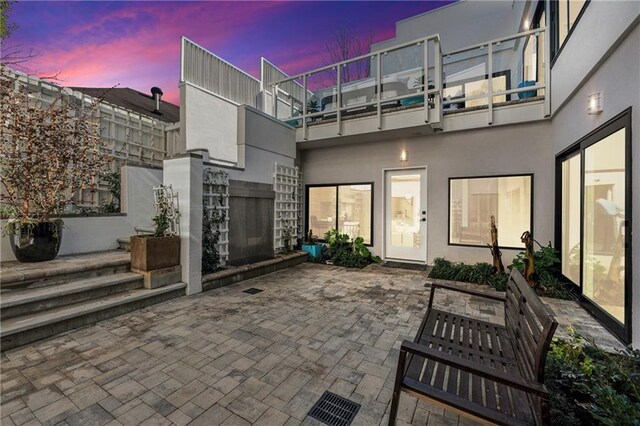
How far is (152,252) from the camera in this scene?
3.93 metres

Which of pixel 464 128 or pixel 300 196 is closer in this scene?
pixel 464 128

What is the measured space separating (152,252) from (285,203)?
3.43 metres

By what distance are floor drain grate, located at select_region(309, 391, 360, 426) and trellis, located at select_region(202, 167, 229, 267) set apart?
3.50m

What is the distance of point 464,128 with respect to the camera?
19.4 feet

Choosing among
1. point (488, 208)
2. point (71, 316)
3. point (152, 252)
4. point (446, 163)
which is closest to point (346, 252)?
point (446, 163)

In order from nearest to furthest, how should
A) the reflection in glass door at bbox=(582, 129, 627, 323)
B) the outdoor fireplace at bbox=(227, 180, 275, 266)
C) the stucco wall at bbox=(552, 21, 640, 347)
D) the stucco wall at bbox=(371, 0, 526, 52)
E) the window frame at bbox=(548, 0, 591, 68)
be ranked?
the stucco wall at bbox=(552, 21, 640, 347) → the reflection in glass door at bbox=(582, 129, 627, 323) → the window frame at bbox=(548, 0, 591, 68) → the outdoor fireplace at bbox=(227, 180, 275, 266) → the stucco wall at bbox=(371, 0, 526, 52)

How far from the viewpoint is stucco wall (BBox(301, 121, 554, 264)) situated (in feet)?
17.7

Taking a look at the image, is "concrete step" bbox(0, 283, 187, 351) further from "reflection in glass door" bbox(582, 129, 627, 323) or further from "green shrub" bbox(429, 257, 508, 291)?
"reflection in glass door" bbox(582, 129, 627, 323)

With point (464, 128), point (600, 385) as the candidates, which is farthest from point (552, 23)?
Answer: point (600, 385)

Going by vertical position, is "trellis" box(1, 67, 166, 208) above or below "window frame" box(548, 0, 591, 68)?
below

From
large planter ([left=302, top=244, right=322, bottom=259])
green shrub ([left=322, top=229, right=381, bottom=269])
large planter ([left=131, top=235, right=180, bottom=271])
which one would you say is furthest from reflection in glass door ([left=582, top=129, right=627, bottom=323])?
large planter ([left=131, top=235, right=180, bottom=271])

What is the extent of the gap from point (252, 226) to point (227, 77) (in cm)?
412

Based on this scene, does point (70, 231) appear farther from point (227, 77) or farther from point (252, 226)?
point (227, 77)

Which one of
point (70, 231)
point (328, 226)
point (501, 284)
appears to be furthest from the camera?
point (328, 226)
